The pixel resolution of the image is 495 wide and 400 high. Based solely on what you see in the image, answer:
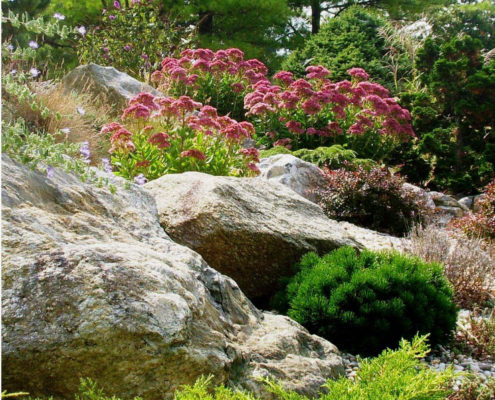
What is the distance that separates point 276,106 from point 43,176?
753cm

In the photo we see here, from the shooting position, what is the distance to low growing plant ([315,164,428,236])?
25.5ft

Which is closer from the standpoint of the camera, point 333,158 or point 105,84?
point 333,158

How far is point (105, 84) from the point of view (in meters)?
9.74

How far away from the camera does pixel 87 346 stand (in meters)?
2.08

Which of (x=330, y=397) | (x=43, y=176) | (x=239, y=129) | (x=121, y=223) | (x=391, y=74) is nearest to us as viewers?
(x=330, y=397)

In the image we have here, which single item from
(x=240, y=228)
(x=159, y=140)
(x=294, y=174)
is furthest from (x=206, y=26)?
(x=240, y=228)

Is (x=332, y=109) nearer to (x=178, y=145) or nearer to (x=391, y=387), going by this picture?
(x=178, y=145)

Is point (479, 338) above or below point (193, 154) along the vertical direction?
below

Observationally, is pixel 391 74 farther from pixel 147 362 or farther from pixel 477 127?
pixel 147 362

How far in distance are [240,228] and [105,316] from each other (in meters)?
2.14

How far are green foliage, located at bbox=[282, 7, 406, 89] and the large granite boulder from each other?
10.3m

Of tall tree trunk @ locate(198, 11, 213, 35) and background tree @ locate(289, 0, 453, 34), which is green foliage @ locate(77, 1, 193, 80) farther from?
background tree @ locate(289, 0, 453, 34)

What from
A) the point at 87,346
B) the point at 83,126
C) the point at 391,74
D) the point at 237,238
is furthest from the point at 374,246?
the point at 391,74

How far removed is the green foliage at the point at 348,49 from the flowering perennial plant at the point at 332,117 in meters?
4.28
